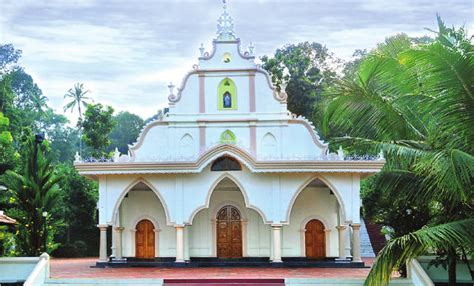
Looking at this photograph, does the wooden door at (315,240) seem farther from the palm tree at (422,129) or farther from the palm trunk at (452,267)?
the palm trunk at (452,267)

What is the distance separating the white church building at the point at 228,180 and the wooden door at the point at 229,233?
3 centimetres

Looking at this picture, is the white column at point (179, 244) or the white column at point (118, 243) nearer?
the white column at point (179, 244)

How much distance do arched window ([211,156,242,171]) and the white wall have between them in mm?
2702

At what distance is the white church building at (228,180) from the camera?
68.4ft

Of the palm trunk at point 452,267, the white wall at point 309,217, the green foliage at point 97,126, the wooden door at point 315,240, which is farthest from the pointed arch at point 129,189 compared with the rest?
the green foliage at point 97,126

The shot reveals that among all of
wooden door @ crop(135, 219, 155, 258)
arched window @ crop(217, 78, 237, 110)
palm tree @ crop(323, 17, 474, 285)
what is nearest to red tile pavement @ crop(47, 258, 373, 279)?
wooden door @ crop(135, 219, 155, 258)

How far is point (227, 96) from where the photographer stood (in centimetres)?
2214

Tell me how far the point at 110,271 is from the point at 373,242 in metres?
12.4

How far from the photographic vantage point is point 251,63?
22188 mm

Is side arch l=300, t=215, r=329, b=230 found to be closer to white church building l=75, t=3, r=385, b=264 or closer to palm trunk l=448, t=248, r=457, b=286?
white church building l=75, t=3, r=385, b=264

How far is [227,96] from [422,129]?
304 inches

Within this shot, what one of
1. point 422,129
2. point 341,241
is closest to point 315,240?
point 341,241

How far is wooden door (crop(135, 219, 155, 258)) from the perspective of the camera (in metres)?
22.7

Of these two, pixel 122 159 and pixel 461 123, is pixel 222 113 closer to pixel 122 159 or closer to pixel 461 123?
pixel 122 159
